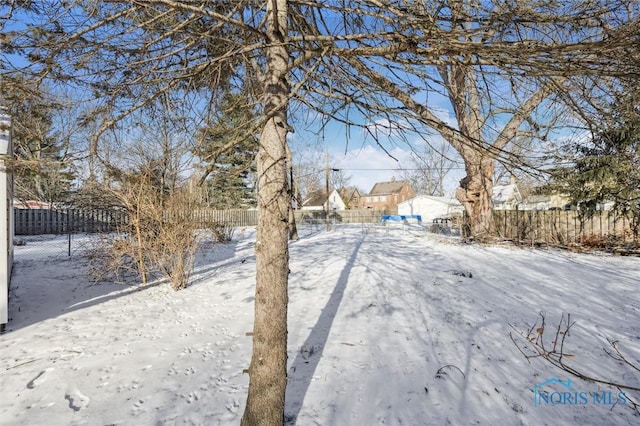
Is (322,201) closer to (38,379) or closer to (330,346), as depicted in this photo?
(330,346)

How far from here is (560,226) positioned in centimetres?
1095

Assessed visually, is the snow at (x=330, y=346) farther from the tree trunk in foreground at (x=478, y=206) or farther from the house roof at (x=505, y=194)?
the house roof at (x=505, y=194)

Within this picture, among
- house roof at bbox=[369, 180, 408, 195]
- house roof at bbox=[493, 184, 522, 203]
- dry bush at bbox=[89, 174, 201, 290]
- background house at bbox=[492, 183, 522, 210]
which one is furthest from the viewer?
house roof at bbox=[369, 180, 408, 195]

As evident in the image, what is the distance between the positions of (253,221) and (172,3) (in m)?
25.1

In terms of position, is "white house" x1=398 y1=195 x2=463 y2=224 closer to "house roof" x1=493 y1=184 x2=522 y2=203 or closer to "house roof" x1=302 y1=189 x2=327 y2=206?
"house roof" x1=493 y1=184 x2=522 y2=203

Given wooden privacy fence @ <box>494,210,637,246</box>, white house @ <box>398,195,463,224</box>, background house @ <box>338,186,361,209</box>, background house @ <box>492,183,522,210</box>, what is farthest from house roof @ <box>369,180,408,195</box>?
wooden privacy fence @ <box>494,210,637,246</box>

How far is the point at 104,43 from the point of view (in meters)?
2.40

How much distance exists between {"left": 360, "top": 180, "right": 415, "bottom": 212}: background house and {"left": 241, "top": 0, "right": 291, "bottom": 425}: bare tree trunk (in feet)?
184

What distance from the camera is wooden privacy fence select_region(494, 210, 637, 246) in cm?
1002

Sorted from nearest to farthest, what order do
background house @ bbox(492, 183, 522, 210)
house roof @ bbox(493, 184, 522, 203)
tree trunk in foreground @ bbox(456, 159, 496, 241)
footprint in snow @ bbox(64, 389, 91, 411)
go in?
footprint in snow @ bbox(64, 389, 91, 411) < tree trunk in foreground @ bbox(456, 159, 496, 241) < background house @ bbox(492, 183, 522, 210) < house roof @ bbox(493, 184, 522, 203)

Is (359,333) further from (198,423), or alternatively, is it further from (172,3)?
(172,3)

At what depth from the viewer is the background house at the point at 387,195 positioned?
58688mm

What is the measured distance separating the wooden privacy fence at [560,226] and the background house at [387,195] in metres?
45.3

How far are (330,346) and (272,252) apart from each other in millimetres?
2262
